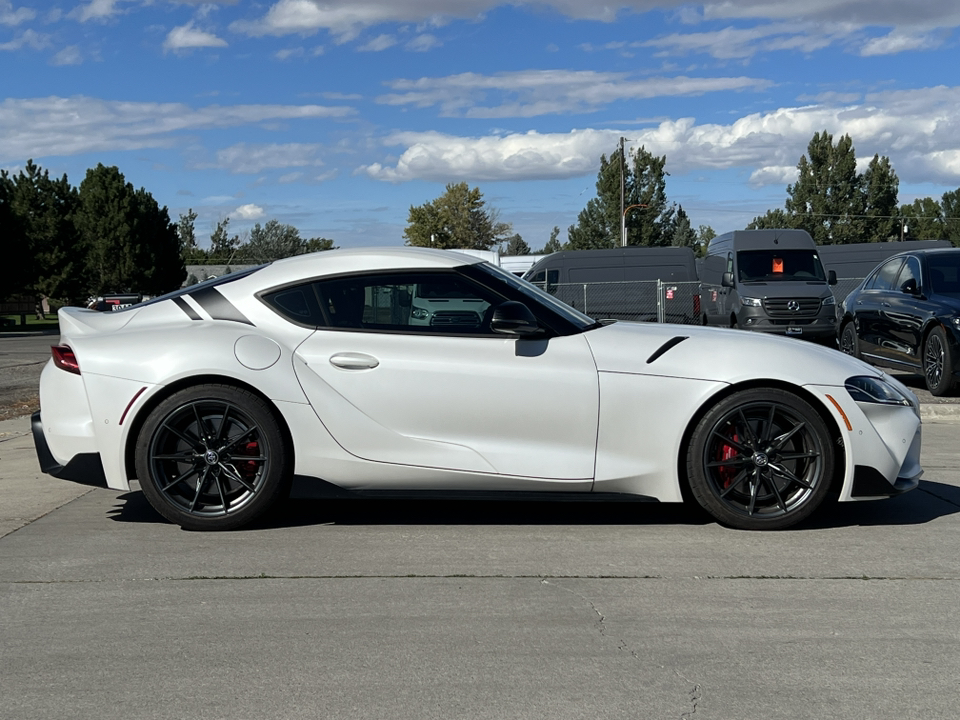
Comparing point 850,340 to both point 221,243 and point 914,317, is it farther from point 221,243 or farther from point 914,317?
point 221,243

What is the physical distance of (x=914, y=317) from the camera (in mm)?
12430

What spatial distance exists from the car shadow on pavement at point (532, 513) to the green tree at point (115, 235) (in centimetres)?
6229

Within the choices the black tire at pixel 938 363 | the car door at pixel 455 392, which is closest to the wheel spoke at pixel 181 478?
the car door at pixel 455 392

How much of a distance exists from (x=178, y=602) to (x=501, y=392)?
1.83 meters

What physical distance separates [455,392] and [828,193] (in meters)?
73.7

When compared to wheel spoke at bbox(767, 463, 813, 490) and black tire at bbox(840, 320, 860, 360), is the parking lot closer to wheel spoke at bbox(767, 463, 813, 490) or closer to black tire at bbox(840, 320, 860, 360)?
wheel spoke at bbox(767, 463, 813, 490)

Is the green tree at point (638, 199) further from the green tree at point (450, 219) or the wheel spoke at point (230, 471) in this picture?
the wheel spoke at point (230, 471)

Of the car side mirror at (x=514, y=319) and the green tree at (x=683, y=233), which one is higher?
the green tree at (x=683, y=233)

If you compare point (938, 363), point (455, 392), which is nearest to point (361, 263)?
point (455, 392)

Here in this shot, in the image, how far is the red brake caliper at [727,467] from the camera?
17.4 feet

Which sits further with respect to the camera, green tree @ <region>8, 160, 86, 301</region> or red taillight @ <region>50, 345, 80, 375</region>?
green tree @ <region>8, 160, 86, 301</region>

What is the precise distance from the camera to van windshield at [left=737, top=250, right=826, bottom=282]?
2277 cm

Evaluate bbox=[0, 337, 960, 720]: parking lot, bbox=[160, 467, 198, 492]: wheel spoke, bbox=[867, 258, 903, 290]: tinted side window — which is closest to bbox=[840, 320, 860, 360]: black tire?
bbox=[867, 258, 903, 290]: tinted side window

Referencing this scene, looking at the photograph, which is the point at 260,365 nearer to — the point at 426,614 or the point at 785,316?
the point at 426,614
